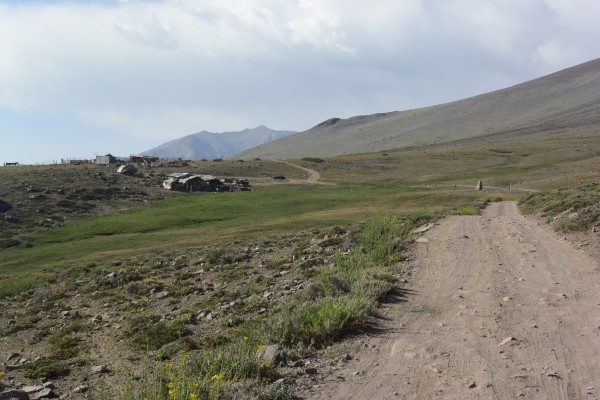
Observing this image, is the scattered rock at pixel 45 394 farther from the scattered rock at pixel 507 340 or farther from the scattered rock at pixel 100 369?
the scattered rock at pixel 507 340

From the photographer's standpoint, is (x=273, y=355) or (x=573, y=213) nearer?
(x=273, y=355)

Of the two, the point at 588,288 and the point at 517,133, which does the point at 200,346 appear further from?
the point at 517,133

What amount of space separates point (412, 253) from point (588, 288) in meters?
5.88

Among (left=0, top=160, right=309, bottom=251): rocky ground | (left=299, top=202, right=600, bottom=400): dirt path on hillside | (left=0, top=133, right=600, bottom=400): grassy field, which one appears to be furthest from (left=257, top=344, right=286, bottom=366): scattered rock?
(left=0, top=160, right=309, bottom=251): rocky ground

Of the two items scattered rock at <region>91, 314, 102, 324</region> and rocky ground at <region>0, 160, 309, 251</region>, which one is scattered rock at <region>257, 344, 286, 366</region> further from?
rocky ground at <region>0, 160, 309, 251</region>

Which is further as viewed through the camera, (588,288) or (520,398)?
(588,288)

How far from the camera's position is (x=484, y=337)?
362 inches

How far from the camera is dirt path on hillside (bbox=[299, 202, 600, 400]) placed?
741 centimetres

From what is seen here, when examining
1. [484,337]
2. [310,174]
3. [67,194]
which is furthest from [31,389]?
[310,174]

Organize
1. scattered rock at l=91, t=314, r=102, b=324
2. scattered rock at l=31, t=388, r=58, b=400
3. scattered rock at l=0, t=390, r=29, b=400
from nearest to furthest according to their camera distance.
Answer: scattered rock at l=0, t=390, r=29, b=400 < scattered rock at l=31, t=388, r=58, b=400 < scattered rock at l=91, t=314, r=102, b=324

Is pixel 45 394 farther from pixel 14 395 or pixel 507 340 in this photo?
pixel 507 340

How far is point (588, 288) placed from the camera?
11914mm

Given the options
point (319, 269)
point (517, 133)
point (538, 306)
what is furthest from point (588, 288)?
point (517, 133)

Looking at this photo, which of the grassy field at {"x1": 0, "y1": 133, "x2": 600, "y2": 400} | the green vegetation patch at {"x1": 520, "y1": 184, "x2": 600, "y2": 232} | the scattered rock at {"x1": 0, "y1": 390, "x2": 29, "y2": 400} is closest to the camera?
the scattered rock at {"x1": 0, "y1": 390, "x2": 29, "y2": 400}
